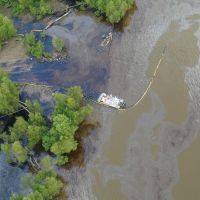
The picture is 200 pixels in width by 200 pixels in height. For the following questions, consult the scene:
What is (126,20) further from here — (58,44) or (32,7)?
(32,7)

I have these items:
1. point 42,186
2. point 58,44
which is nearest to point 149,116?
point 42,186

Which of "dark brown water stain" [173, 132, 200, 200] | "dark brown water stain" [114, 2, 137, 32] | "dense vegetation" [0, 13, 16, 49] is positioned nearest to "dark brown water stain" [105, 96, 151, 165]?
"dark brown water stain" [173, 132, 200, 200]

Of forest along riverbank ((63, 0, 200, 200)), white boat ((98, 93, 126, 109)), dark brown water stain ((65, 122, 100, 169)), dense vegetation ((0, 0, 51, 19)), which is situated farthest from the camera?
dense vegetation ((0, 0, 51, 19))

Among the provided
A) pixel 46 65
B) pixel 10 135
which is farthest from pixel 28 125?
pixel 46 65

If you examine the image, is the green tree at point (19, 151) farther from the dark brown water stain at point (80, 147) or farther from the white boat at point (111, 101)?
the white boat at point (111, 101)

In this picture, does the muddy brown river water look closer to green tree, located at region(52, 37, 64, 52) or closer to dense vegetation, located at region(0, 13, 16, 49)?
green tree, located at region(52, 37, 64, 52)

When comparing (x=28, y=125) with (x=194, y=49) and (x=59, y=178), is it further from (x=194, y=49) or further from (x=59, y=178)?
(x=194, y=49)
